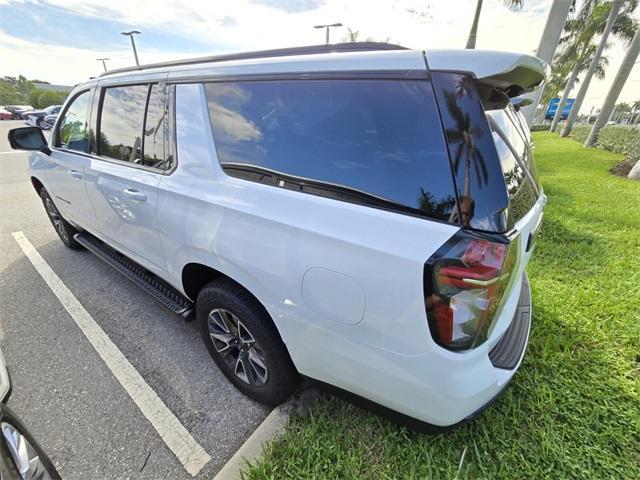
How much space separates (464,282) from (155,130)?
2.06m

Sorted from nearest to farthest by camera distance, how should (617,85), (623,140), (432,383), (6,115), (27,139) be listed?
(432,383) < (27,139) < (623,140) < (617,85) < (6,115)

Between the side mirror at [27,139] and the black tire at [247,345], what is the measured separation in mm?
2858

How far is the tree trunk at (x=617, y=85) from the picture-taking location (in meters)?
11.1

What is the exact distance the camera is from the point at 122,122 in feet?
8.07

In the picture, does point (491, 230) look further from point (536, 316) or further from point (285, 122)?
point (536, 316)

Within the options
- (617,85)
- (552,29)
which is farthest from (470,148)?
(617,85)

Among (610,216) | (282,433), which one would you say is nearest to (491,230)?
(282,433)

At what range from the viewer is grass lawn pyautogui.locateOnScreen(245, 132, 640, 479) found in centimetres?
156

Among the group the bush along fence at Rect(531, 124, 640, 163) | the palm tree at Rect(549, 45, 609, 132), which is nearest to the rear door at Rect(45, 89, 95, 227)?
the bush along fence at Rect(531, 124, 640, 163)

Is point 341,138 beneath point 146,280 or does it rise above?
above

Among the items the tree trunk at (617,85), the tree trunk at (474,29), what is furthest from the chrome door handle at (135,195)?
the tree trunk at (617,85)

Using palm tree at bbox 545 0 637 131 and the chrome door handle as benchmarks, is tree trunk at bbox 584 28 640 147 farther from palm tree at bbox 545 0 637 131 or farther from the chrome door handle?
the chrome door handle

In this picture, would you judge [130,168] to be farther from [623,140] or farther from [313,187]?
[623,140]

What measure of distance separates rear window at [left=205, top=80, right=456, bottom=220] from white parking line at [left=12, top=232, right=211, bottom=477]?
1.54 m
